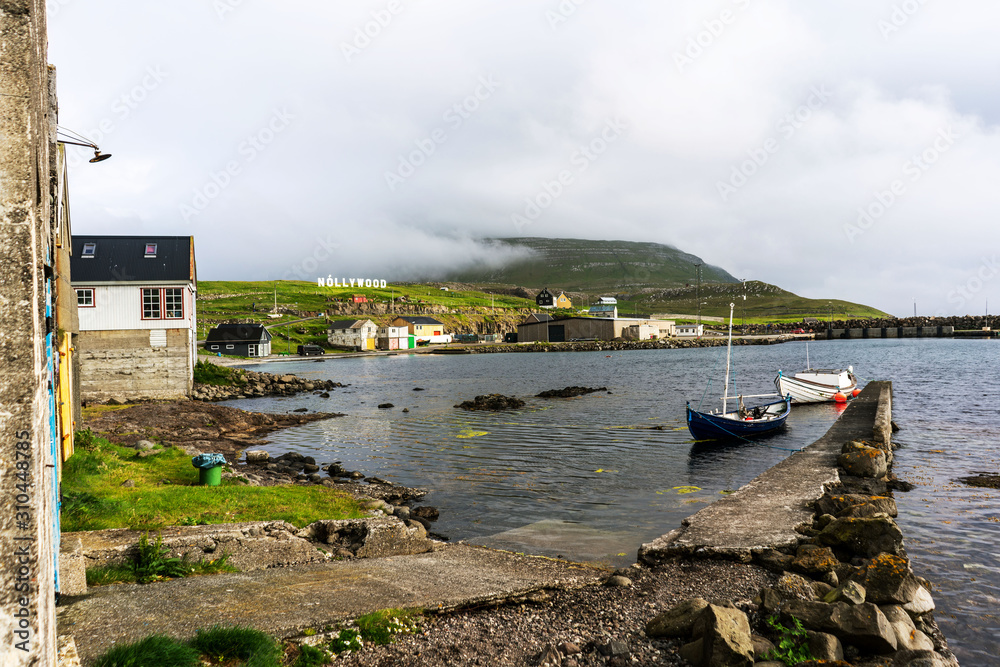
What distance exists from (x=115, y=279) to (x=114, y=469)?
1161 inches

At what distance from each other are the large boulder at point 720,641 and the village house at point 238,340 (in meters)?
118

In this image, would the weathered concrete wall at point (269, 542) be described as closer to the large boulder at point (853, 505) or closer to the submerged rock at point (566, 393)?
the large boulder at point (853, 505)

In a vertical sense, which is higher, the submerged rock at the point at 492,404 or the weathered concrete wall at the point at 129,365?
the weathered concrete wall at the point at 129,365

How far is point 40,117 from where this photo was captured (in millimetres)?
4340

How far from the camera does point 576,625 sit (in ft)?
28.9

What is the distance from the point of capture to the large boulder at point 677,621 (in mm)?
8328

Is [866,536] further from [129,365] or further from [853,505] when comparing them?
[129,365]

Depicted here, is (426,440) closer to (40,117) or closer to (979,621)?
(979,621)

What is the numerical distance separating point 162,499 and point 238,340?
10952cm

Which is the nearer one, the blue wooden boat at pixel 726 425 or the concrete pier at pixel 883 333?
the blue wooden boat at pixel 726 425

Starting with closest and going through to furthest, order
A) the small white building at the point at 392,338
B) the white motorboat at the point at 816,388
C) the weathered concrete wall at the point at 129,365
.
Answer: the weathered concrete wall at the point at 129,365 → the white motorboat at the point at 816,388 → the small white building at the point at 392,338

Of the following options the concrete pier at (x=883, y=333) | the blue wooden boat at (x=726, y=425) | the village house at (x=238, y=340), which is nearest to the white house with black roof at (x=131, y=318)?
the blue wooden boat at (x=726, y=425)

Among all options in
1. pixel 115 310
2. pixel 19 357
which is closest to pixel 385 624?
pixel 19 357

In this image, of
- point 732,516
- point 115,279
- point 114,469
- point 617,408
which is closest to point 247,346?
point 115,279
